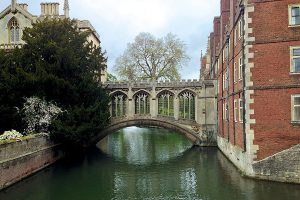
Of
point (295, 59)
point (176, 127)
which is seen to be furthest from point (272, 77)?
point (176, 127)

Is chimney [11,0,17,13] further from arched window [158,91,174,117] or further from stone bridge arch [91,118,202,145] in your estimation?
arched window [158,91,174,117]

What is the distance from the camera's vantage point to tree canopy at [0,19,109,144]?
2152 centimetres

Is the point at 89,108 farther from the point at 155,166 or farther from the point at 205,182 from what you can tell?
the point at 205,182

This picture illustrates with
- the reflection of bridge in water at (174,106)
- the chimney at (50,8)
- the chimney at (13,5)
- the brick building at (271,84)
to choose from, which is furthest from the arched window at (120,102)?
the brick building at (271,84)

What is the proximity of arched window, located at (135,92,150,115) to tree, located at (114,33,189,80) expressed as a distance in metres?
12.0

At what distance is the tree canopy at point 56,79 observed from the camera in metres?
21.5

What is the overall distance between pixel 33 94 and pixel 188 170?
10944mm

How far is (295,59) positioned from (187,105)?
16587 millimetres

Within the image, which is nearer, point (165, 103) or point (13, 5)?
point (165, 103)

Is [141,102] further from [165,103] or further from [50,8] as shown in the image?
[50,8]

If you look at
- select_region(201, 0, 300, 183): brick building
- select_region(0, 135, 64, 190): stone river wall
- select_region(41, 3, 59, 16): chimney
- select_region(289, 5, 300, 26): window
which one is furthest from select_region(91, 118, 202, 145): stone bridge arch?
select_region(289, 5, 300, 26): window

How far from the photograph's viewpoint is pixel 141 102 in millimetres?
31484

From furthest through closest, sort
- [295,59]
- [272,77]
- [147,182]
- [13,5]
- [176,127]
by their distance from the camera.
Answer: [13,5] → [176,127] → [147,182] → [272,77] → [295,59]

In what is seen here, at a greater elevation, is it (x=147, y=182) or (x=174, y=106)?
(x=174, y=106)
